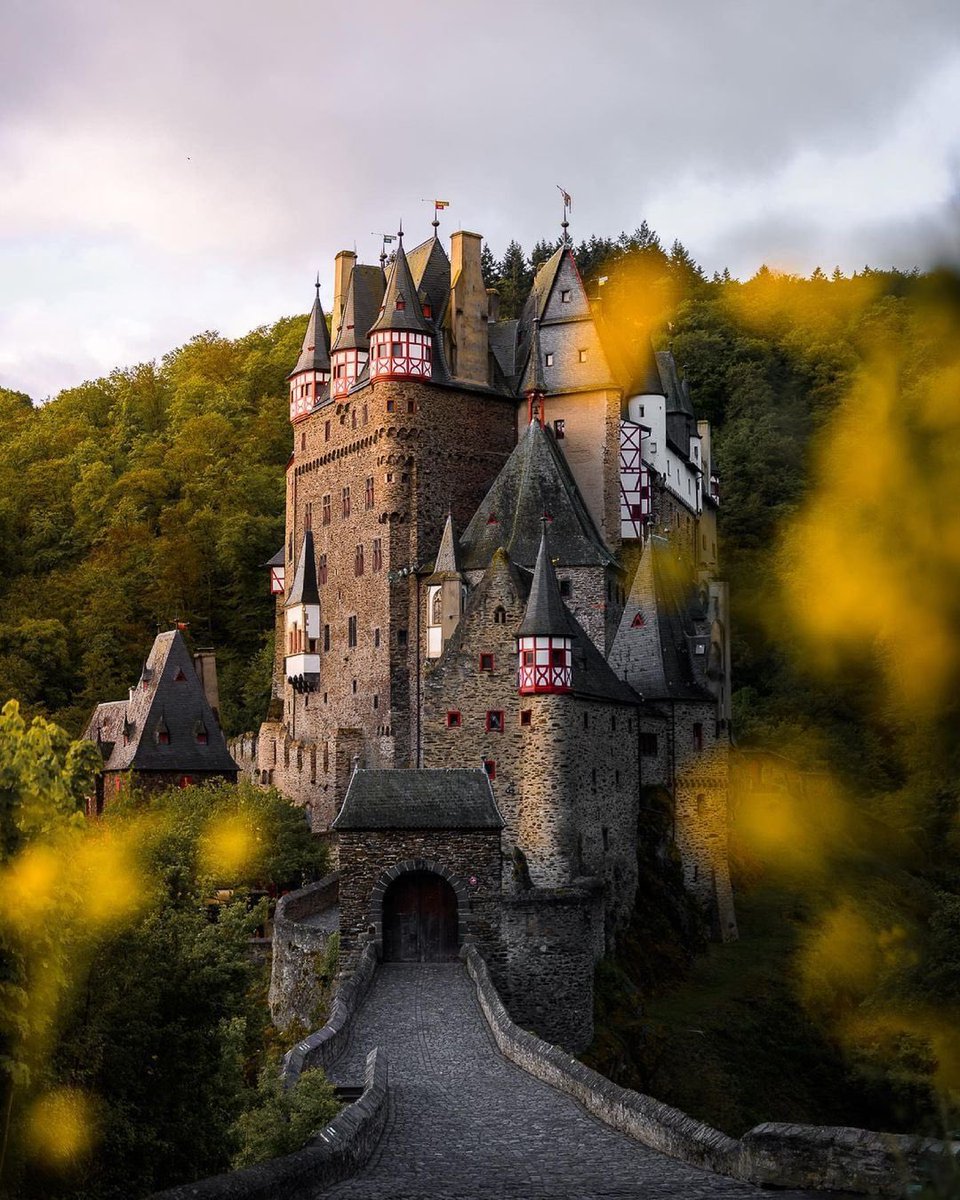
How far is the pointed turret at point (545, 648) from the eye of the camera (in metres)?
40.9

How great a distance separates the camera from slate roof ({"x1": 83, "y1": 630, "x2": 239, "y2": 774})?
54.1 meters

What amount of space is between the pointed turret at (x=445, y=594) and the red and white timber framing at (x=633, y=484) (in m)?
A: 5.76

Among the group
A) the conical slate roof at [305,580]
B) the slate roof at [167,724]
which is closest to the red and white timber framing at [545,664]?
the slate roof at [167,724]

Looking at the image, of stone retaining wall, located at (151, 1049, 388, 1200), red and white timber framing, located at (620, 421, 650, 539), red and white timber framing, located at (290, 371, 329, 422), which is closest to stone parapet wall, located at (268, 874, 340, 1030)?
stone retaining wall, located at (151, 1049, 388, 1200)

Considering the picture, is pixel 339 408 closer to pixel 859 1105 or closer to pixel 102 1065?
pixel 859 1105

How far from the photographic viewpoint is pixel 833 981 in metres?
40.9

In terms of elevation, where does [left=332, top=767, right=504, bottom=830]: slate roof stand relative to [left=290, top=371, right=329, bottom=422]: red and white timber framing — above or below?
below

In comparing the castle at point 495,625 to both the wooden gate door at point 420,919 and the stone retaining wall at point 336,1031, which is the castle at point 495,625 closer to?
the wooden gate door at point 420,919

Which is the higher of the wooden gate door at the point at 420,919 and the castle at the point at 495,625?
the castle at the point at 495,625

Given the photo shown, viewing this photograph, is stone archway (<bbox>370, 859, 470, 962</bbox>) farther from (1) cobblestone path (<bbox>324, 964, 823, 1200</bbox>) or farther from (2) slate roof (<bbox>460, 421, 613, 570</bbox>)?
(2) slate roof (<bbox>460, 421, 613, 570</bbox>)

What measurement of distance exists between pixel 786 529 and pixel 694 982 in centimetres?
3389

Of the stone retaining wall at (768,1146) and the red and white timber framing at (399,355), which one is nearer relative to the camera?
the stone retaining wall at (768,1146)

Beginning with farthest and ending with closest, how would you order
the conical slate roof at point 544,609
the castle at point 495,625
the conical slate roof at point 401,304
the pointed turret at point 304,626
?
1. the pointed turret at point 304,626
2. the conical slate roof at point 401,304
3. the conical slate roof at point 544,609
4. the castle at point 495,625

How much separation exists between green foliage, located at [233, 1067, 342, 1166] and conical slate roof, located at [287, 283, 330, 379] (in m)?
46.3
